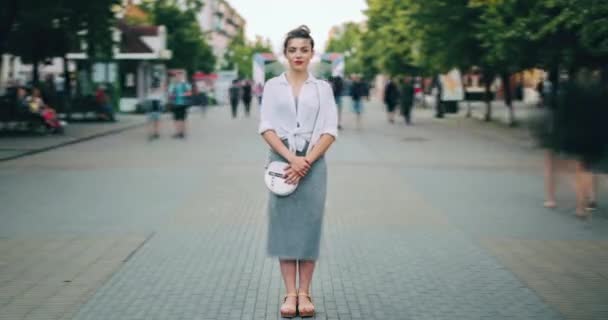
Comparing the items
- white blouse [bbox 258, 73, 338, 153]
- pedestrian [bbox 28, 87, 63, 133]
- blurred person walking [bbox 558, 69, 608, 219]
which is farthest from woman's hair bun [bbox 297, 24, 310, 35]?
pedestrian [bbox 28, 87, 63, 133]

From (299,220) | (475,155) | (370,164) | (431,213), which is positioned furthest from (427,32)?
(299,220)

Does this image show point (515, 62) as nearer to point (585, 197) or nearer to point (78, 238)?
point (585, 197)

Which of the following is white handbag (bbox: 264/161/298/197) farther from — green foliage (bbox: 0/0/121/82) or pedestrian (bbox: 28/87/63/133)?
pedestrian (bbox: 28/87/63/133)

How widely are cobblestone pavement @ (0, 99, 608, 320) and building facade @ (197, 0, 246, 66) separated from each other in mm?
109178

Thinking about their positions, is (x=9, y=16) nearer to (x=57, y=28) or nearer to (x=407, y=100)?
(x=57, y=28)

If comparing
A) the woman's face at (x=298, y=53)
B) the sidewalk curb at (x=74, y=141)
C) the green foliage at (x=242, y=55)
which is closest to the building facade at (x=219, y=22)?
the green foliage at (x=242, y=55)

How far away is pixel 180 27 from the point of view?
2270 inches

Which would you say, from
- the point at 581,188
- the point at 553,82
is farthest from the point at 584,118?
the point at 553,82

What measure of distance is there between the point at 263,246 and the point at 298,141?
9.42 feet

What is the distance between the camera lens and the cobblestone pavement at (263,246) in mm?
5898

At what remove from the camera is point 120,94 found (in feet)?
147

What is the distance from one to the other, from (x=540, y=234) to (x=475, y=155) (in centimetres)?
1039

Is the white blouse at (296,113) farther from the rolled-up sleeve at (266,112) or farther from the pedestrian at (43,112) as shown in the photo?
the pedestrian at (43,112)

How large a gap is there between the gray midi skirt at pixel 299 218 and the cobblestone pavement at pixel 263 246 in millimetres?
465
